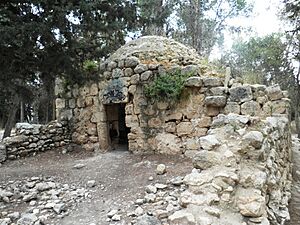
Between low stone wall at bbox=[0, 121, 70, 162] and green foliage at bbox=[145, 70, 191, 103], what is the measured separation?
9.32 feet

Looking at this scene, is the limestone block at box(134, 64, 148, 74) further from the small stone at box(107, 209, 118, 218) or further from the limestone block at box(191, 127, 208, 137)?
the small stone at box(107, 209, 118, 218)

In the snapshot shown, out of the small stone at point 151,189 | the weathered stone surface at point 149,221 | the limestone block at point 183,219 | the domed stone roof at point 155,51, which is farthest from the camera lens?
the domed stone roof at point 155,51

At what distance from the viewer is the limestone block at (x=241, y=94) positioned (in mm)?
6406

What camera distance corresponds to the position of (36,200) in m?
4.73

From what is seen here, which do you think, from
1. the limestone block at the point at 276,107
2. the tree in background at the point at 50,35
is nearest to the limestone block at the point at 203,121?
the limestone block at the point at 276,107

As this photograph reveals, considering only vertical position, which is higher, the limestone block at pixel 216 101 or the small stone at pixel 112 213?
the limestone block at pixel 216 101

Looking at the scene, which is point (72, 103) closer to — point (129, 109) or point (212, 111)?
point (129, 109)

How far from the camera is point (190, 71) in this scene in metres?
7.00

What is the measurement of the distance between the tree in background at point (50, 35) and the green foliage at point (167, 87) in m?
1.68

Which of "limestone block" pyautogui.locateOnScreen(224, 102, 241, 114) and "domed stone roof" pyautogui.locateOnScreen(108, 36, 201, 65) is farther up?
"domed stone roof" pyautogui.locateOnScreen(108, 36, 201, 65)

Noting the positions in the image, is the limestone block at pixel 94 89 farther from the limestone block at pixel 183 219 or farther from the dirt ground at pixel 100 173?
the limestone block at pixel 183 219

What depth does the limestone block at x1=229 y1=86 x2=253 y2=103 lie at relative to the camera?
6406 millimetres

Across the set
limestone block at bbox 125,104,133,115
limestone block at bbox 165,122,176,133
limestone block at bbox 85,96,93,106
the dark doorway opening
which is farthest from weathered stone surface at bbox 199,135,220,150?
limestone block at bbox 85,96,93,106

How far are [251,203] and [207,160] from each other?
667 mm
